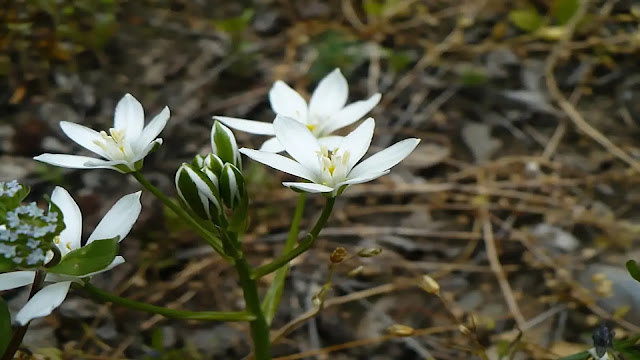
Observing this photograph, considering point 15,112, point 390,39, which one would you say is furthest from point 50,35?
point 390,39

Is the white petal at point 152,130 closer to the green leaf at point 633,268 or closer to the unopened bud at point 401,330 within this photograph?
the unopened bud at point 401,330

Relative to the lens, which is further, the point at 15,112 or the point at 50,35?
the point at 50,35

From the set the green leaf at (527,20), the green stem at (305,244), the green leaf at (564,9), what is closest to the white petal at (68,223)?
the green stem at (305,244)

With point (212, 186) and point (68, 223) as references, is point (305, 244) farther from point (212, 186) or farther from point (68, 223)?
point (68, 223)

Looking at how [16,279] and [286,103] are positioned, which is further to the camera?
[286,103]

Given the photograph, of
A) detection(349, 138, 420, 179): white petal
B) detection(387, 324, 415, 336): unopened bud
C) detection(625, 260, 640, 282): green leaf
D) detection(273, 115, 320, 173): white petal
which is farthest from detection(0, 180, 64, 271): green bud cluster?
detection(625, 260, 640, 282): green leaf

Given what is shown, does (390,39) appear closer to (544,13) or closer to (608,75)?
(544,13)

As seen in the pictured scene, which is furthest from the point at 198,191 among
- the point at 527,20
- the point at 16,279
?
the point at 527,20
